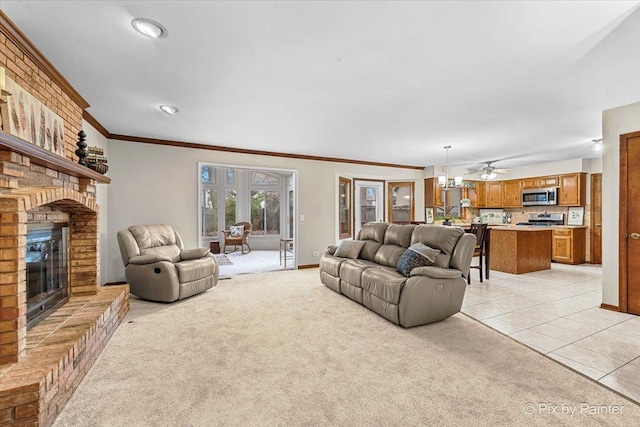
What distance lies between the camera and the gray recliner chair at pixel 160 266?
372cm

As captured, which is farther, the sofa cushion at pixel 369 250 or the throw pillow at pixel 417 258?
the sofa cushion at pixel 369 250

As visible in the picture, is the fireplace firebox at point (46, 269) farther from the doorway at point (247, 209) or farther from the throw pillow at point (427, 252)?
the doorway at point (247, 209)

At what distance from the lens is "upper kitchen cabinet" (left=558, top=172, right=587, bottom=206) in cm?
665

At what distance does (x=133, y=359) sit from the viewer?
2377mm

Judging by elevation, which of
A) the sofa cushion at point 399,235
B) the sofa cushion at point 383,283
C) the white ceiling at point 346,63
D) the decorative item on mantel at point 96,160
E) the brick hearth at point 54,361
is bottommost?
the brick hearth at point 54,361

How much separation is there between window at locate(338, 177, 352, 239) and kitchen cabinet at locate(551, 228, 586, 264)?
4.81 meters

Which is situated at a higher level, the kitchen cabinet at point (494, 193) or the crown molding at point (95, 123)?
the crown molding at point (95, 123)

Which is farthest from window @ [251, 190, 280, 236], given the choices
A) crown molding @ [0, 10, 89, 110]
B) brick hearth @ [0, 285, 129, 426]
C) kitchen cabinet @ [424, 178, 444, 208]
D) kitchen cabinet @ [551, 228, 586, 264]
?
kitchen cabinet @ [551, 228, 586, 264]

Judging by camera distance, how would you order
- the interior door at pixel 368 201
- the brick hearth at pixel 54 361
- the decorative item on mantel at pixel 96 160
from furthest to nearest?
the interior door at pixel 368 201, the decorative item on mantel at pixel 96 160, the brick hearth at pixel 54 361

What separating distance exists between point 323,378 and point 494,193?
8.01m

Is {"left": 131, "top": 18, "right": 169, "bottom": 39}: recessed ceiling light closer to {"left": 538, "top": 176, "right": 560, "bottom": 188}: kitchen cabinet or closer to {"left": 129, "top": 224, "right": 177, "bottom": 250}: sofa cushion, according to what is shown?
{"left": 129, "top": 224, "right": 177, "bottom": 250}: sofa cushion

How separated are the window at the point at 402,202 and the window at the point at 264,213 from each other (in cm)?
388

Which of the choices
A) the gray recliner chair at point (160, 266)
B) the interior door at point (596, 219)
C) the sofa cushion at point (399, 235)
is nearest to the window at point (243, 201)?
the gray recliner chair at point (160, 266)

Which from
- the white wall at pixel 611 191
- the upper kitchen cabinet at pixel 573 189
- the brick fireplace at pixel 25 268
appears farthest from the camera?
the upper kitchen cabinet at pixel 573 189
